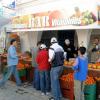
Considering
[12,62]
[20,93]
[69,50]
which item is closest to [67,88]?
[20,93]

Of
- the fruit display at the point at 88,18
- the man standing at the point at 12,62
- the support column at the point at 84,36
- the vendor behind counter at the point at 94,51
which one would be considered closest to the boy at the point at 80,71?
the fruit display at the point at 88,18

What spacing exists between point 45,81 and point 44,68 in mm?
569

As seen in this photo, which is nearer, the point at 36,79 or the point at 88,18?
the point at 88,18

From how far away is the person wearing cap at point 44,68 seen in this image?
29.6 feet

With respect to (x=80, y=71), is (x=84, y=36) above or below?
above

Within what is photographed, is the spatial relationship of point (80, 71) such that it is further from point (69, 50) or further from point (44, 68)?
point (69, 50)

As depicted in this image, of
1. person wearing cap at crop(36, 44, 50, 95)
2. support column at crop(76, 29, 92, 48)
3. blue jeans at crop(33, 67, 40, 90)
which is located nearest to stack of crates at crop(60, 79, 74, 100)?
person wearing cap at crop(36, 44, 50, 95)

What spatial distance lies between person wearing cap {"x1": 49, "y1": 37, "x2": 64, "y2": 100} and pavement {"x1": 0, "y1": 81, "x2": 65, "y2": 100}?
0.61m

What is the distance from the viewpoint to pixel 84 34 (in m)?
10.6

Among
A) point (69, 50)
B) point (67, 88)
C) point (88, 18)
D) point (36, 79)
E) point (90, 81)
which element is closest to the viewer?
point (90, 81)

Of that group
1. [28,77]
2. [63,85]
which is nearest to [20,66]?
[28,77]

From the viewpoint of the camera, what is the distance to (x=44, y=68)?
9.05 meters

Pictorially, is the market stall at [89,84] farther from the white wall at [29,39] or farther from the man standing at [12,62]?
the white wall at [29,39]

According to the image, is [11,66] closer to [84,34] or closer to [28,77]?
[28,77]
